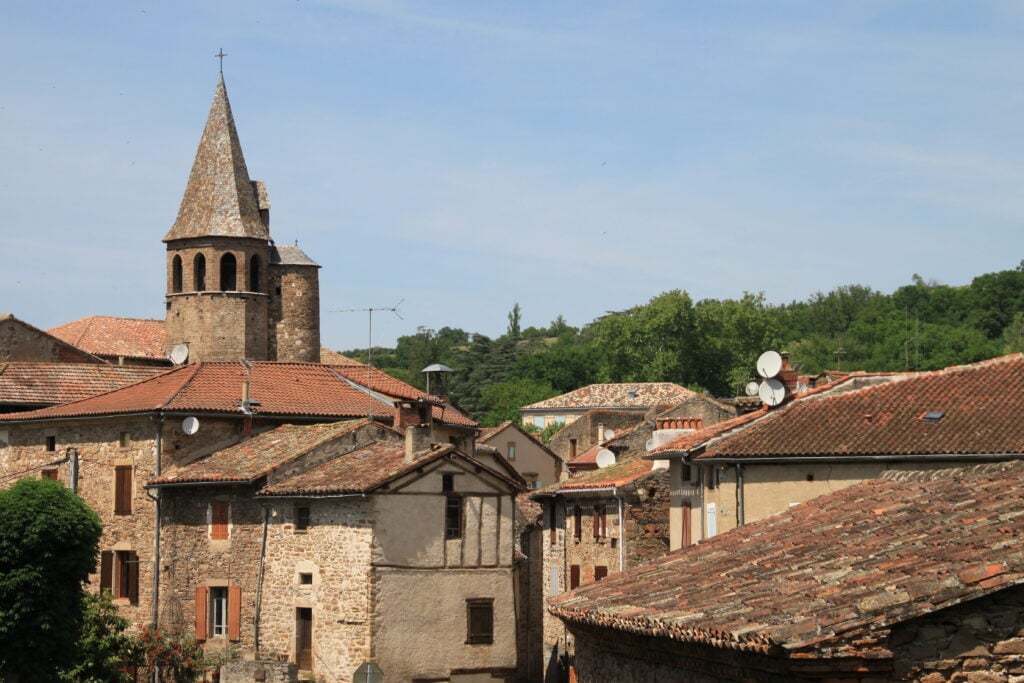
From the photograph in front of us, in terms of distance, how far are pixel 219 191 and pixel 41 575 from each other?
102ft

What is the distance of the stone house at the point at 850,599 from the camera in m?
11.5

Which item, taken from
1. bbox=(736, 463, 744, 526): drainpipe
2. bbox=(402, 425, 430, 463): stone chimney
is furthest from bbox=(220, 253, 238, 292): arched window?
bbox=(736, 463, 744, 526): drainpipe

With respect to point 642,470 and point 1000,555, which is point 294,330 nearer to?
point 642,470

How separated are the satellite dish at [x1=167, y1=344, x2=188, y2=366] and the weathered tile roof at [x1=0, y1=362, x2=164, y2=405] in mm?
6147

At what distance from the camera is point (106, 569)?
49906mm

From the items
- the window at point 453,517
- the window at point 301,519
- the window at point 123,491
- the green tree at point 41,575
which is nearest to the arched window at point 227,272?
the window at point 123,491

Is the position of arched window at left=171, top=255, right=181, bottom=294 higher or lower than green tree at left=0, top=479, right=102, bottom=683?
higher

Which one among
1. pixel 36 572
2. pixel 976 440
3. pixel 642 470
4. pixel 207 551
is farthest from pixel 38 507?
pixel 976 440

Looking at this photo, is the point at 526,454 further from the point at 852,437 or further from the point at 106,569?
the point at 852,437

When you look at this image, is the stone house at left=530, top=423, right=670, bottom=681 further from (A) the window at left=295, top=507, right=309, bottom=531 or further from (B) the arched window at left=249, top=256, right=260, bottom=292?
(B) the arched window at left=249, top=256, right=260, bottom=292

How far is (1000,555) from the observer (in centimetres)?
1201

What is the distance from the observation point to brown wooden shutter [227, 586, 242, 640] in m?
45.2

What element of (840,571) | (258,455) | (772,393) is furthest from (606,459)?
(840,571)

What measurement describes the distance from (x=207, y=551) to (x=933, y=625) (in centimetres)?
3712
